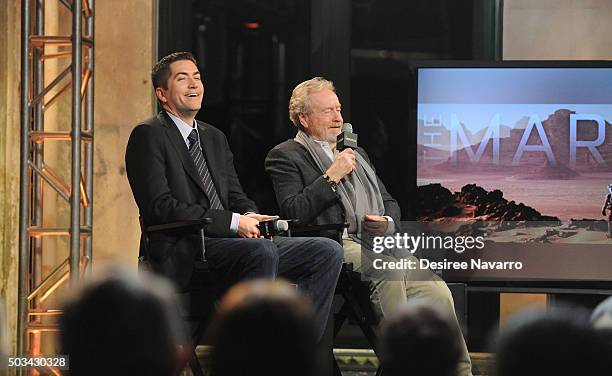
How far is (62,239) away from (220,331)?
4977mm

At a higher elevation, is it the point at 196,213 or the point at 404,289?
the point at 196,213

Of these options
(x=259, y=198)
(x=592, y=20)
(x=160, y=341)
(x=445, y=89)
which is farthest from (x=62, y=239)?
(x=160, y=341)

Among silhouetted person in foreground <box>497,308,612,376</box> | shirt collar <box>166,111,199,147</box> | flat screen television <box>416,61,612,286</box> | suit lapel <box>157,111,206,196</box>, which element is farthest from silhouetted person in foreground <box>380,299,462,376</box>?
flat screen television <box>416,61,612,286</box>

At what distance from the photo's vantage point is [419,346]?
1.33ft

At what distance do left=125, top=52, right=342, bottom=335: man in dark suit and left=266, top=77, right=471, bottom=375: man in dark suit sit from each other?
0.21 metres

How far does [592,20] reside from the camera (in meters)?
4.98

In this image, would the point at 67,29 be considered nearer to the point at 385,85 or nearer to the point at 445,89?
the point at 385,85

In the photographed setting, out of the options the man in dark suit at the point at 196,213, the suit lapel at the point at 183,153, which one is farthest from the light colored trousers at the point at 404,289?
the suit lapel at the point at 183,153

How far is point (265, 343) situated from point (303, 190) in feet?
10.9

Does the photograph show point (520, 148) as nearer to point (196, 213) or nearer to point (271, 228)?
point (271, 228)

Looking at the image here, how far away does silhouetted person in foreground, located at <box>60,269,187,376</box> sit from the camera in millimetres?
401

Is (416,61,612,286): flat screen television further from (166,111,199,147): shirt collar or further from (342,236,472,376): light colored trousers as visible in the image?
(166,111,199,147): shirt collar

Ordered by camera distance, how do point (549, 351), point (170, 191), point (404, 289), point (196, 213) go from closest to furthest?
point (549, 351), point (196, 213), point (170, 191), point (404, 289)

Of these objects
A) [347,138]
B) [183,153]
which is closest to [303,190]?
[347,138]
